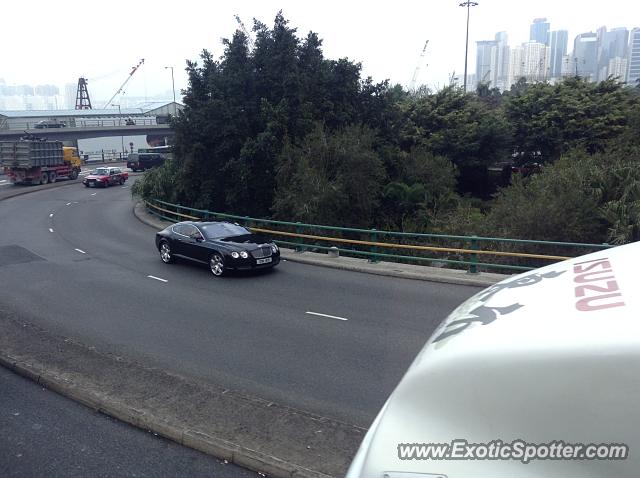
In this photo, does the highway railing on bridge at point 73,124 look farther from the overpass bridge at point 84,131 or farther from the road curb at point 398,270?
the road curb at point 398,270

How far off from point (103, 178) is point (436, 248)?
37.9m

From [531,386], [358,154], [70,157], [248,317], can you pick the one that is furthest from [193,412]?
[70,157]

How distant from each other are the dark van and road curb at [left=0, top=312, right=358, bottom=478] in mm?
53202

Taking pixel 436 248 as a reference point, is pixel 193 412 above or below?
below

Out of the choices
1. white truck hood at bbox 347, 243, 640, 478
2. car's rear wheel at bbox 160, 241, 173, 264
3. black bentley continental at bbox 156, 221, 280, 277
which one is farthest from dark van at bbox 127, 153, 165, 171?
white truck hood at bbox 347, 243, 640, 478

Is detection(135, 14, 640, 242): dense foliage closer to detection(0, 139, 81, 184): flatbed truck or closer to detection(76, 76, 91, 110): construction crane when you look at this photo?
detection(0, 139, 81, 184): flatbed truck

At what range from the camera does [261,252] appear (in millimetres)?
15219

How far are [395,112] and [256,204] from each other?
9.06 m

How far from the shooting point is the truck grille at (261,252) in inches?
592

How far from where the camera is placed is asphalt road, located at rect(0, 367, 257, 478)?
5.46 meters

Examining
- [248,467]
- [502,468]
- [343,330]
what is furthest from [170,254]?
[502,468]

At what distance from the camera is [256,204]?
88.8 ft

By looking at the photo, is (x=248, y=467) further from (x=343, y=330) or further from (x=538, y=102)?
(x=538, y=102)

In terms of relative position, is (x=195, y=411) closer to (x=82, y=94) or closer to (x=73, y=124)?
(x=73, y=124)
